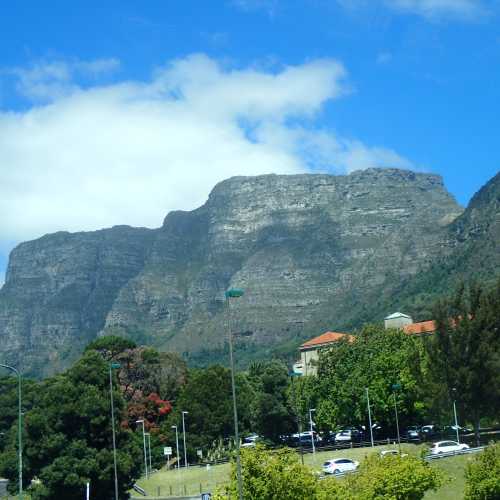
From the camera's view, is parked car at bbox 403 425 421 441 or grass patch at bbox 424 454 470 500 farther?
parked car at bbox 403 425 421 441

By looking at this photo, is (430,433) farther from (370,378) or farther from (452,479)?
(452,479)

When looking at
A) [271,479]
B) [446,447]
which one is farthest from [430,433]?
[271,479]

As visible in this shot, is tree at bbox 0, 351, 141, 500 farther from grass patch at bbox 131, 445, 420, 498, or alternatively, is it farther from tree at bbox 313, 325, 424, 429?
tree at bbox 313, 325, 424, 429

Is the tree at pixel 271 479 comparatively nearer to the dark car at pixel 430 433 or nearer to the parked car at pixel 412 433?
the dark car at pixel 430 433

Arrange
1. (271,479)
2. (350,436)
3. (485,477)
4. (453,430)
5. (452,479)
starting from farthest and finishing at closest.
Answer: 1. (350,436)
2. (453,430)
3. (452,479)
4. (485,477)
5. (271,479)

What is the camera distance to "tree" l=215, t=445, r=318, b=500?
3006 centimetres

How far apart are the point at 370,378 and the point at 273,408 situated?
48.4 ft

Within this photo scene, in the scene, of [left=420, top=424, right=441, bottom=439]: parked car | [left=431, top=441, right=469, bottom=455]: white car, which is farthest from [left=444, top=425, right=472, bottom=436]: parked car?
[left=431, top=441, right=469, bottom=455]: white car

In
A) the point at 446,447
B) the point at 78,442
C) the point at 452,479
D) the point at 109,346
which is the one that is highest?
the point at 109,346

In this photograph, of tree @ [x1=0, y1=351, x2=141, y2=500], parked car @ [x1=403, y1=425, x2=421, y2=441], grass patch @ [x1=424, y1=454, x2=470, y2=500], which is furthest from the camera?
parked car @ [x1=403, y1=425, x2=421, y2=441]

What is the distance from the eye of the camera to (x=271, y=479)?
30141mm

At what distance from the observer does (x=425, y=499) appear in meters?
46.8

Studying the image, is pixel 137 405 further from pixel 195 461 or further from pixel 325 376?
pixel 325 376

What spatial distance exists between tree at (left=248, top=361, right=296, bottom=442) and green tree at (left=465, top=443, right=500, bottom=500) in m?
54.4
